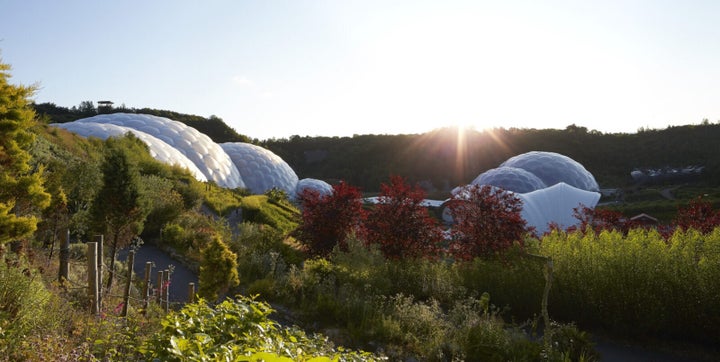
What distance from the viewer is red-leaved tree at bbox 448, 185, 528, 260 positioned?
1045 cm

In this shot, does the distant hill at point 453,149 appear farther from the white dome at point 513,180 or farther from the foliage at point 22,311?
the foliage at point 22,311

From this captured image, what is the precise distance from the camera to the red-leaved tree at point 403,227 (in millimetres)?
10867

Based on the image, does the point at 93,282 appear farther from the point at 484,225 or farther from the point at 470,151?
the point at 470,151

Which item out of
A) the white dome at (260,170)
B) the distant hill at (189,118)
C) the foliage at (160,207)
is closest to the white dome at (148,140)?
the foliage at (160,207)

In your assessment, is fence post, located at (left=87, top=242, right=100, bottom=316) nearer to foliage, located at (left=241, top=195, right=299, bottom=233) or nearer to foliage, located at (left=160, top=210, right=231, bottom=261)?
foliage, located at (left=160, top=210, right=231, bottom=261)

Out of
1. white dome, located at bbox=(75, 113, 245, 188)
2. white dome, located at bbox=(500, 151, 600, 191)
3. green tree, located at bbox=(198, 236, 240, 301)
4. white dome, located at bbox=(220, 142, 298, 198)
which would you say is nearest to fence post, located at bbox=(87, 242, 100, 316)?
green tree, located at bbox=(198, 236, 240, 301)

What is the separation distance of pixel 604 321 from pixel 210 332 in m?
6.76

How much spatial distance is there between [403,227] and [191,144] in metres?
Answer: 24.7

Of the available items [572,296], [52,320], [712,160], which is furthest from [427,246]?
[712,160]

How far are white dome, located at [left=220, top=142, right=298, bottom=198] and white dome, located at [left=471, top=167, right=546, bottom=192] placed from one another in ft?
49.7

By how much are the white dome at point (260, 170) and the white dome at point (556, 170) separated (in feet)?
60.2

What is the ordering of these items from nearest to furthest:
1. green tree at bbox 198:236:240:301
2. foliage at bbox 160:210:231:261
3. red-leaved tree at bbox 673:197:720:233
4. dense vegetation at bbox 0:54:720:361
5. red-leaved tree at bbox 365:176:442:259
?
dense vegetation at bbox 0:54:720:361 < green tree at bbox 198:236:240:301 < red-leaved tree at bbox 365:176:442:259 < red-leaved tree at bbox 673:197:720:233 < foliage at bbox 160:210:231:261

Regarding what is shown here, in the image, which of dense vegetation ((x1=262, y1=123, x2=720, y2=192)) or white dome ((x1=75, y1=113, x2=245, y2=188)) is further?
dense vegetation ((x1=262, y1=123, x2=720, y2=192))

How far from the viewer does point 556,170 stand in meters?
35.8
